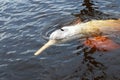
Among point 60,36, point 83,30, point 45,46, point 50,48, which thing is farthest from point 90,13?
point 45,46

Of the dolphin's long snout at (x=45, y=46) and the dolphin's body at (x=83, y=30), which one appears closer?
the dolphin's long snout at (x=45, y=46)

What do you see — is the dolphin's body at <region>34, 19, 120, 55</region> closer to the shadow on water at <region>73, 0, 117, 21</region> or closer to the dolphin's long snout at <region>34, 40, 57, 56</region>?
the dolphin's long snout at <region>34, 40, 57, 56</region>

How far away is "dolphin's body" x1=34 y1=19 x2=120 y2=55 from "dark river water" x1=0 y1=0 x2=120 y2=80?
23 cm

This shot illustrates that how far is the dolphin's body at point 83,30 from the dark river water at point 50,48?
0.76 feet

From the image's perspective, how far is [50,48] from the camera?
31.0 feet

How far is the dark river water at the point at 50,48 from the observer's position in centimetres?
818

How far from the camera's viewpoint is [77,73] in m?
8.07

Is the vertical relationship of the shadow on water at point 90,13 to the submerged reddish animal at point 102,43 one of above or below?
above

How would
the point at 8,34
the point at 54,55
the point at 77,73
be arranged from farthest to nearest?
the point at 8,34
the point at 54,55
the point at 77,73

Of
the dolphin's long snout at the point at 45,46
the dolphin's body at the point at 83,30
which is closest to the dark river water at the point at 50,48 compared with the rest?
the dolphin's long snout at the point at 45,46

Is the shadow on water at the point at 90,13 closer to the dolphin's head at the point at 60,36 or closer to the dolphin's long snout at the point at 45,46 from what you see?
the dolphin's head at the point at 60,36

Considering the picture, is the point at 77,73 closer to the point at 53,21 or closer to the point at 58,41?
the point at 58,41

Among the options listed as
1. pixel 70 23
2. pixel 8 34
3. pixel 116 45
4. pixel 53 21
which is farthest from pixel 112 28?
pixel 8 34

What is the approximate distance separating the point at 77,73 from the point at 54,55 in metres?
1.30
